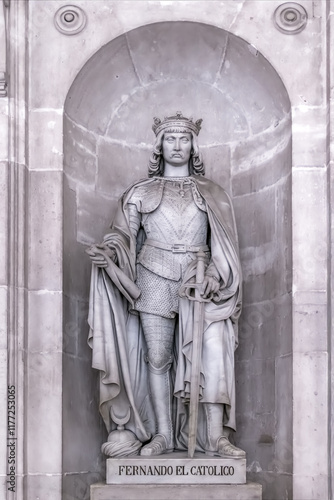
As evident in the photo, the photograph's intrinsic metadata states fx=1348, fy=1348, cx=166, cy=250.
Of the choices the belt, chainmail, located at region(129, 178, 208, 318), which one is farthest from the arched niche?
the belt

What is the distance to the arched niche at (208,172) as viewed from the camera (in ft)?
41.6

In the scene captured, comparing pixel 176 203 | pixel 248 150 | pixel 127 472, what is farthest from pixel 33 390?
pixel 248 150

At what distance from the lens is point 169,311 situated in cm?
1245

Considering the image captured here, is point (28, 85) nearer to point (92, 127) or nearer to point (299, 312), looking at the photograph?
point (92, 127)

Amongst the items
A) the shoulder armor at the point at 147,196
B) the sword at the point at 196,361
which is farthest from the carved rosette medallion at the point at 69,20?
the sword at the point at 196,361

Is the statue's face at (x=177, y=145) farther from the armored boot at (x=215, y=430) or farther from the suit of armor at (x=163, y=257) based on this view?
the armored boot at (x=215, y=430)

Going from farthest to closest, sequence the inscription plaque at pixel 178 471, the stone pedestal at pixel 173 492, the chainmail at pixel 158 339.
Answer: the chainmail at pixel 158 339, the inscription plaque at pixel 178 471, the stone pedestal at pixel 173 492

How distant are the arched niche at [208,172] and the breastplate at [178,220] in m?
0.78

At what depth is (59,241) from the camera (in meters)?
12.6

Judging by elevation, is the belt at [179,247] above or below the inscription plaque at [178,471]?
above

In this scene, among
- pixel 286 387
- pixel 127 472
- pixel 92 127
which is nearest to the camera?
pixel 127 472

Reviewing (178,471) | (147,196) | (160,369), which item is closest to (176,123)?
(147,196)

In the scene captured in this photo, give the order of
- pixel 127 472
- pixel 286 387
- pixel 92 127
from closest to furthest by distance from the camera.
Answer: pixel 127 472
pixel 286 387
pixel 92 127

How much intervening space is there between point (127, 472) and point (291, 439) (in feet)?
5.23
